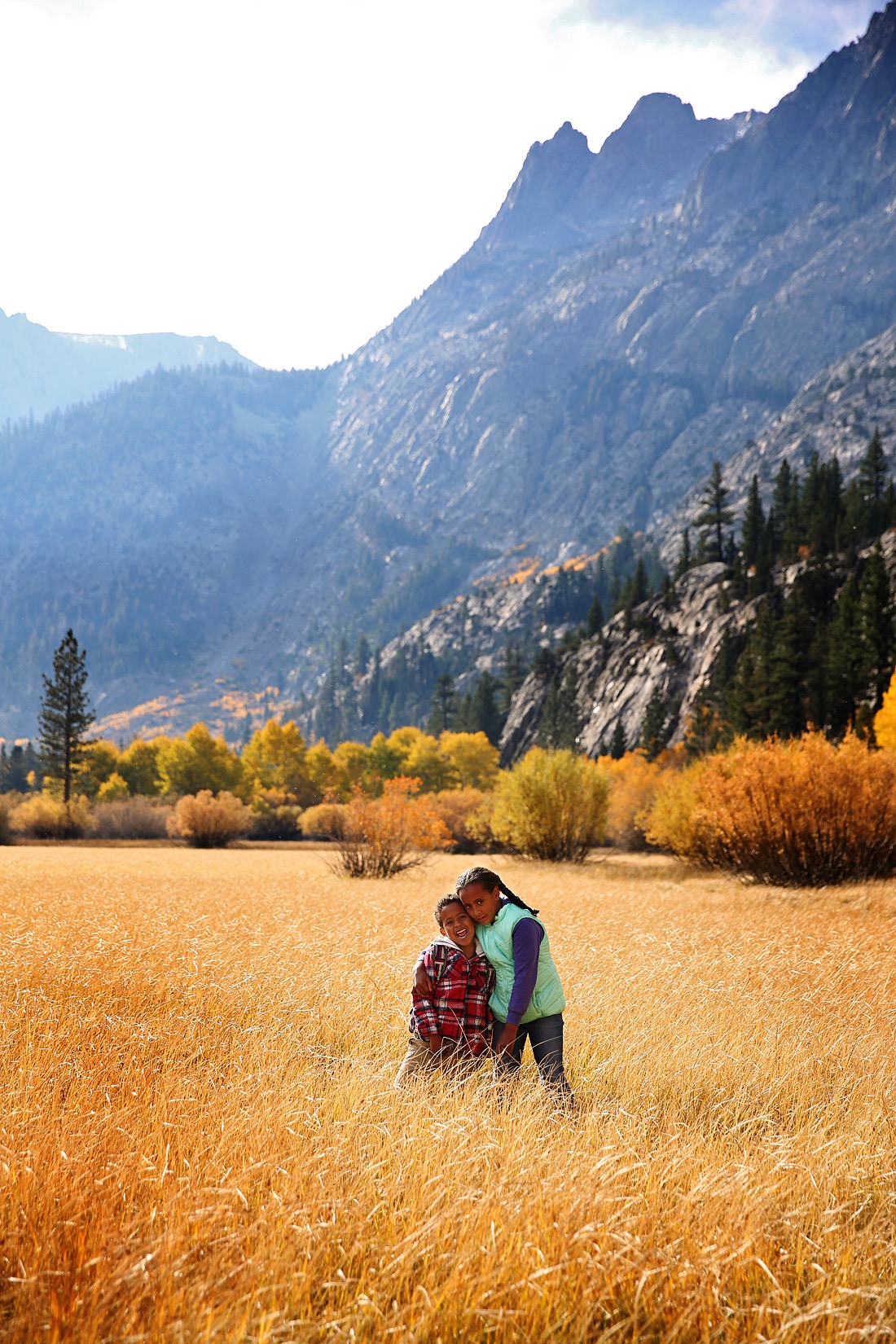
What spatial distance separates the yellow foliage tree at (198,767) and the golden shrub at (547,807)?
4409 centimetres

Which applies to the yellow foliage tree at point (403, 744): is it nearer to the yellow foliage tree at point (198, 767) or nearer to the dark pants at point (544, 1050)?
the yellow foliage tree at point (198, 767)

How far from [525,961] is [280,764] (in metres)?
80.7

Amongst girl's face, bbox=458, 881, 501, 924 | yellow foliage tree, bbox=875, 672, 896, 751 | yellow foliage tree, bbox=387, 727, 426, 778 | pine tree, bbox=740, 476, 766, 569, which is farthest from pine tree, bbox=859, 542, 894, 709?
girl's face, bbox=458, 881, 501, 924

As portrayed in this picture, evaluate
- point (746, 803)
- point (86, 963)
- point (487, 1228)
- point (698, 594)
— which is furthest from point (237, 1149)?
point (698, 594)

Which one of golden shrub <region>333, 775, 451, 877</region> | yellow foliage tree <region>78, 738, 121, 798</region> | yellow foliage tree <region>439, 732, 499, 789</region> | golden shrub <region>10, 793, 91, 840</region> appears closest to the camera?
golden shrub <region>333, 775, 451, 877</region>

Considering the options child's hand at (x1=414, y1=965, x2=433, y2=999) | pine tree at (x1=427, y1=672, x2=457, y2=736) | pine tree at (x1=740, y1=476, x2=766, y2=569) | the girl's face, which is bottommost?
child's hand at (x1=414, y1=965, x2=433, y2=999)

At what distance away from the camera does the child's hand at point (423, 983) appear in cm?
615

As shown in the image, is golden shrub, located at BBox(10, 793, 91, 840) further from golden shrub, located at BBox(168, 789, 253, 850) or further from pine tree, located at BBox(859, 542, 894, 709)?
pine tree, located at BBox(859, 542, 894, 709)

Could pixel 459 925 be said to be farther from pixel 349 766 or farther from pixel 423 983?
pixel 349 766

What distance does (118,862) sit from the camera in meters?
31.2

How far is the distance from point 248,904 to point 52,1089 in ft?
35.2

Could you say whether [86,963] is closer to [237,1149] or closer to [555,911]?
[237,1149]

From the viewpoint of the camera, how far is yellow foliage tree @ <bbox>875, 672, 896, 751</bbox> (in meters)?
42.8

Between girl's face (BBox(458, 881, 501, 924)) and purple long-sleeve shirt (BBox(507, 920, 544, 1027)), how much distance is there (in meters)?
0.23
